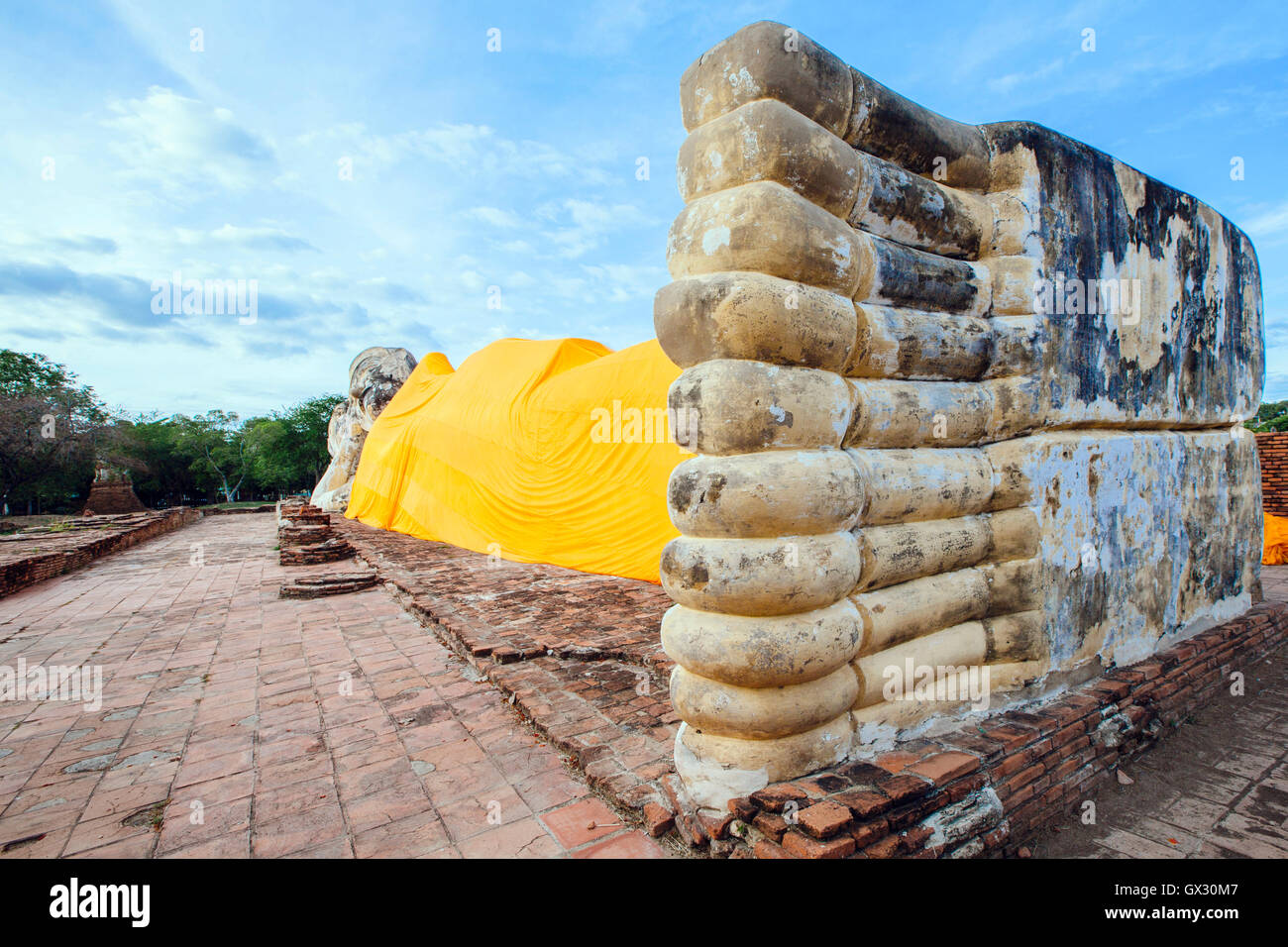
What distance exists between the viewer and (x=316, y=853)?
206 cm

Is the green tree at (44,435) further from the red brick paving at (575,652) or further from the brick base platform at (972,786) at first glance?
the brick base platform at (972,786)

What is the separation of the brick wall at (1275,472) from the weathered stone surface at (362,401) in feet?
→ 58.4

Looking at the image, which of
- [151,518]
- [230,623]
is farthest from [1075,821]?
[151,518]

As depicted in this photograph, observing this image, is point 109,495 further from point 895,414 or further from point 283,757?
point 895,414

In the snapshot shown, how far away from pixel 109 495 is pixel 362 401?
9111mm

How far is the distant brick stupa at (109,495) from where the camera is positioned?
1823cm

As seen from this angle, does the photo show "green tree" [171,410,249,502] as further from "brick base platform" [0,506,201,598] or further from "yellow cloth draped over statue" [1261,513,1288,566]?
"yellow cloth draped over statue" [1261,513,1288,566]

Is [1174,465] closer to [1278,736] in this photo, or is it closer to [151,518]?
[1278,736]

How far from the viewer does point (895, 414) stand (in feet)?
7.43

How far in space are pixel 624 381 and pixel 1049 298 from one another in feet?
15.7

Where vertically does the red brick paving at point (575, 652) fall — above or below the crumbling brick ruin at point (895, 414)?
below

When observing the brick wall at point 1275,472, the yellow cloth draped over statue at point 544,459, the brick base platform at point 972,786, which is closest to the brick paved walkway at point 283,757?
the brick base platform at point 972,786

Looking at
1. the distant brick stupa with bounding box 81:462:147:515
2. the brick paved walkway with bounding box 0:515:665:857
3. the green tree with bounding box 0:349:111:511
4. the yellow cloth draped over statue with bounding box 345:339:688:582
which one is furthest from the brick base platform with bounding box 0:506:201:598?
the green tree with bounding box 0:349:111:511

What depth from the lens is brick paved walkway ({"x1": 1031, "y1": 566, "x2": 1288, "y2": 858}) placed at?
2148 mm
